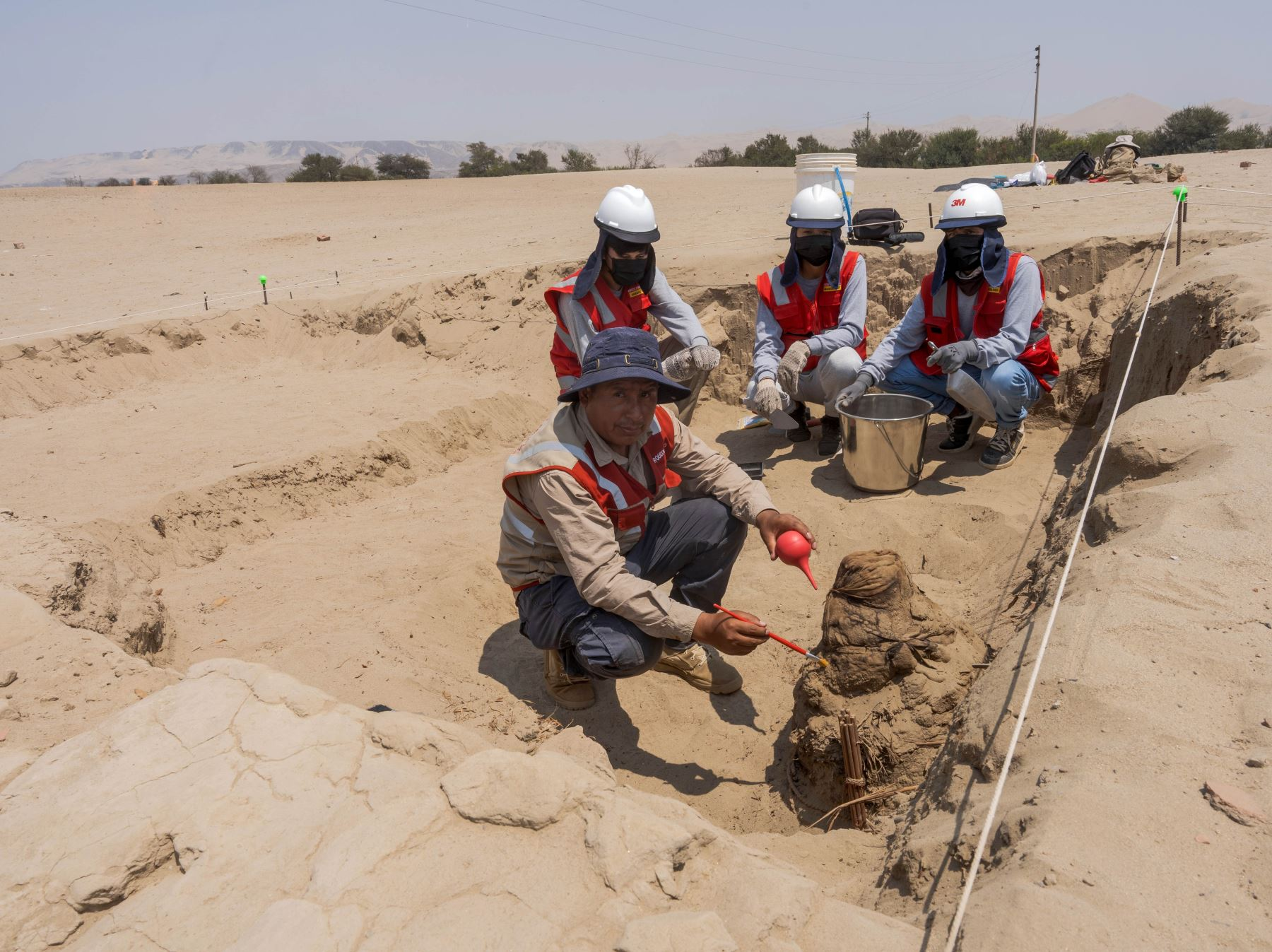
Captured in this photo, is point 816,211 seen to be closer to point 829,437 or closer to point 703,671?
point 829,437

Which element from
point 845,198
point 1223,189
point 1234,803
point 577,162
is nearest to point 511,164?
point 577,162

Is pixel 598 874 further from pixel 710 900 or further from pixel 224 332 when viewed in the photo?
pixel 224 332

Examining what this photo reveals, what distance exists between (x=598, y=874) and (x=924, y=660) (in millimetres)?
1490

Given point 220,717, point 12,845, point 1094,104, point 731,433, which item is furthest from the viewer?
point 1094,104

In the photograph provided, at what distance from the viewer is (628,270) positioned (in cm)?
432

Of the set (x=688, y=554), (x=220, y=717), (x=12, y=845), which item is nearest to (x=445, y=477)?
(x=688, y=554)

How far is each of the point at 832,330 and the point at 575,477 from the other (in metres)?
3.05

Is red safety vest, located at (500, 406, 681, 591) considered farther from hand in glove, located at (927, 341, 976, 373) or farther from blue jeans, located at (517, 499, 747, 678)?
hand in glove, located at (927, 341, 976, 373)

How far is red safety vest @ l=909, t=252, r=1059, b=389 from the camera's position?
475cm

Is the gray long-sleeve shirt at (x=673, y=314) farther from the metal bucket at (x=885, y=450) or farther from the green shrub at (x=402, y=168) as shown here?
the green shrub at (x=402, y=168)

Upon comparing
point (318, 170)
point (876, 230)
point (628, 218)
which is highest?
point (318, 170)

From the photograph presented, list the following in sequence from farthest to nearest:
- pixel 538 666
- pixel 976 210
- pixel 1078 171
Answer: pixel 1078 171, pixel 976 210, pixel 538 666

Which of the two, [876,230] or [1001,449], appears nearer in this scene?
[1001,449]

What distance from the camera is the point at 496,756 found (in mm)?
2068
